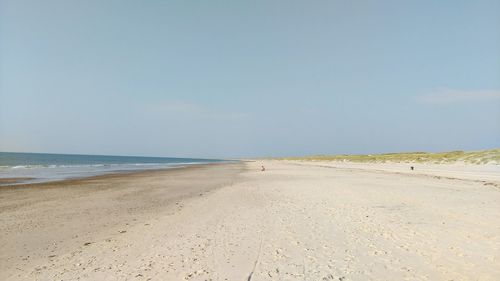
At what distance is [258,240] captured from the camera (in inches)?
322

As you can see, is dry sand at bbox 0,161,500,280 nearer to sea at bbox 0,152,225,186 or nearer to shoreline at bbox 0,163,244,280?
shoreline at bbox 0,163,244,280

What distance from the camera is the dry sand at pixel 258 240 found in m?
6.12

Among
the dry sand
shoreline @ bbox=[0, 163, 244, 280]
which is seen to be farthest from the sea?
the dry sand

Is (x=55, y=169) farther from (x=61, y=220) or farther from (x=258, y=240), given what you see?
(x=258, y=240)

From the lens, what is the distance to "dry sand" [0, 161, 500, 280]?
6.12 metres

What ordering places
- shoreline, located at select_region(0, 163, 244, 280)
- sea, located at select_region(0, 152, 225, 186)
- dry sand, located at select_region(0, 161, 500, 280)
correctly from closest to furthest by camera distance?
dry sand, located at select_region(0, 161, 500, 280), shoreline, located at select_region(0, 163, 244, 280), sea, located at select_region(0, 152, 225, 186)

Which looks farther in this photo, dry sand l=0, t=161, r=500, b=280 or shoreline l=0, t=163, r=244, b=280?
shoreline l=0, t=163, r=244, b=280

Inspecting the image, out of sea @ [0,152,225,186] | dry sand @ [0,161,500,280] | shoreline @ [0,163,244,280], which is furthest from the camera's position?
sea @ [0,152,225,186]

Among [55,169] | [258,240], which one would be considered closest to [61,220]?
[258,240]

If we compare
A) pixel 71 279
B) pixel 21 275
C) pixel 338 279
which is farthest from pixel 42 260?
pixel 338 279

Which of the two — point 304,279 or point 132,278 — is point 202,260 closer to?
point 132,278

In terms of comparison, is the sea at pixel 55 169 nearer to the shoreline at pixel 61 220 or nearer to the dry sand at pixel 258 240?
the shoreline at pixel 61 220

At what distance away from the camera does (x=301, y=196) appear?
52.4ft

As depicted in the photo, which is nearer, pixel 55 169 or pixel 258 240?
pixel 258 240
